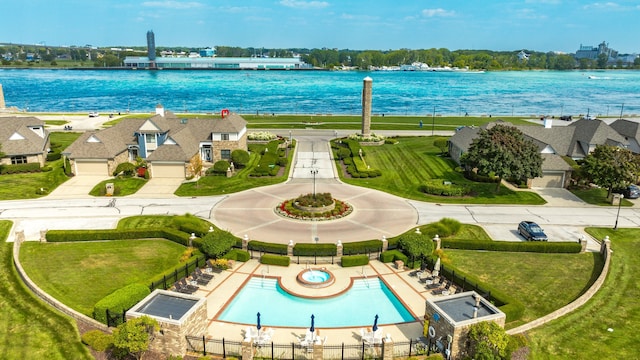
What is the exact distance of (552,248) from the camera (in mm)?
38000

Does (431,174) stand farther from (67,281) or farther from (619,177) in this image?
(67,281)

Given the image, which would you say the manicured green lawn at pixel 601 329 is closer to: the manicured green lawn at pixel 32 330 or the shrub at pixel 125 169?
the manicured green lawn at pixel 32 330

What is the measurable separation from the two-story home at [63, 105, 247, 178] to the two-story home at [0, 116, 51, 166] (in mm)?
6652

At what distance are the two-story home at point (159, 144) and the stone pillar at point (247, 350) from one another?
3958 centimetres

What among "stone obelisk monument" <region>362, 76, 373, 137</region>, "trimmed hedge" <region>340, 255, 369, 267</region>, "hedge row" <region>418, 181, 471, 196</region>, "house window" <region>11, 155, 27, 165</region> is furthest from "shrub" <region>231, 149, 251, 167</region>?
"trimmed hedge" <region>340, 255, 369, 267</region>

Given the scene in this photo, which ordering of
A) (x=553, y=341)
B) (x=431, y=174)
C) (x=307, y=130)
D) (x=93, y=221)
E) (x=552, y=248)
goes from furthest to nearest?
(x=307, y=130)
(x=431, y=174)
(x=93, y=221)
(x=552, y=248)
(x=553, y=341)

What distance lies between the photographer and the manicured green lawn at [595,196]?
5094 centimetres

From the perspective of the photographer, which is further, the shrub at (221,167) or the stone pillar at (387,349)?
the shrub at (221,167)

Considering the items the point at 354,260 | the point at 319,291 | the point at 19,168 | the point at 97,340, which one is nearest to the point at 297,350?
the point at 319,291

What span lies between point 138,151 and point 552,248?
55.7m

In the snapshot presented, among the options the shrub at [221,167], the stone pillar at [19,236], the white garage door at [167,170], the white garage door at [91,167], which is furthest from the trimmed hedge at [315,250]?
the white garage door at [91,167]

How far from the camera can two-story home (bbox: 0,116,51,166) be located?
60.8 m

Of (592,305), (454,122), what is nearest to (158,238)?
→ (592,305)

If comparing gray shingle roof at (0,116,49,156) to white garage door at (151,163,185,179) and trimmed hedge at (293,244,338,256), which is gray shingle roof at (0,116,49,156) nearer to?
white garage door at (151,163,185,179)
